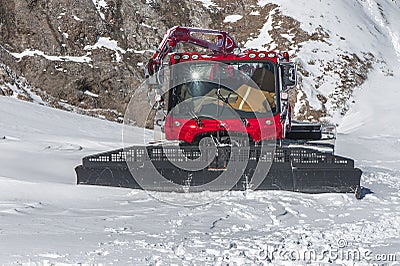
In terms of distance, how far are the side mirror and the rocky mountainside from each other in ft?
60.3

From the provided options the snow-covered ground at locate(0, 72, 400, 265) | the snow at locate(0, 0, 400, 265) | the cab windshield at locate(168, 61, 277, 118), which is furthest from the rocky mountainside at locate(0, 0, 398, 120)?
the snow-covered ground at locate(0, 72, 400, 265)

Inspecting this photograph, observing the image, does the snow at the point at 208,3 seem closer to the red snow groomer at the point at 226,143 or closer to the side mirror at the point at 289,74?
the red snow groomer at the point at 226,143

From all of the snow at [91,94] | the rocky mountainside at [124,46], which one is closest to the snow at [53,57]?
the rocky mountainside at [124,46]

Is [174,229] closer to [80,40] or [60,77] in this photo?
[60,77]

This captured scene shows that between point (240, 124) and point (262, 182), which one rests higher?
point (240, 124)

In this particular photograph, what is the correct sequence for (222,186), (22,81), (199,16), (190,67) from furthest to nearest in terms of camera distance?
(199,16) → (22,81) → (190,67) → (222,186)

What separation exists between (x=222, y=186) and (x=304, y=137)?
3464 millimetres

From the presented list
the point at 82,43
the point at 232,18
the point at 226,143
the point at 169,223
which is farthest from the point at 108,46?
the point at 169,223

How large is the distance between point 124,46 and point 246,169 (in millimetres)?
26037

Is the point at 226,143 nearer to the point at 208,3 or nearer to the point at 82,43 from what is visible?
the point at 82,43

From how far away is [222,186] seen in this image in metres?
6.06

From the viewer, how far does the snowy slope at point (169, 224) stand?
357 cm

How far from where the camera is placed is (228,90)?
7.23 m

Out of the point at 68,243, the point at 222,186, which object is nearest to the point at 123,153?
the point at 222,186
